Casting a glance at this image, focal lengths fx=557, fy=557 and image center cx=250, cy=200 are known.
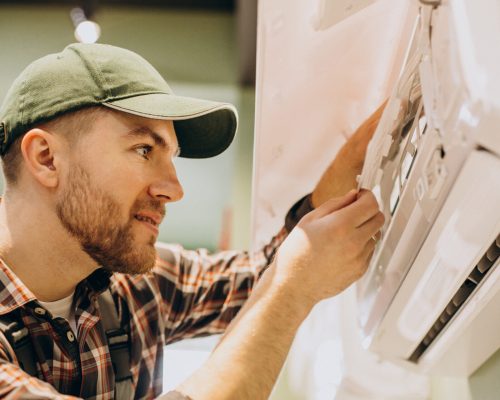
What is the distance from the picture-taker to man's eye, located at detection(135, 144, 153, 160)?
949 millimetres

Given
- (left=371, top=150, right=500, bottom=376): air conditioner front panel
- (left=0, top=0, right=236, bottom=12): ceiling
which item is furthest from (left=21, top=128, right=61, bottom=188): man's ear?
(left=0, top=0, right=236, bottom=12): ceiling

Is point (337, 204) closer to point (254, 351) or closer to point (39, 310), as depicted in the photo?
point (254, 351)

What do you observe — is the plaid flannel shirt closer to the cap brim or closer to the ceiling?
the cap brim

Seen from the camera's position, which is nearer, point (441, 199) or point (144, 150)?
point (441, 199)

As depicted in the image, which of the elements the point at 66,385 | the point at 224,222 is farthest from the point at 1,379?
the point at 224,222

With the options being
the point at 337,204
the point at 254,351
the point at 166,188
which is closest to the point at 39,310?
the point at 166,188

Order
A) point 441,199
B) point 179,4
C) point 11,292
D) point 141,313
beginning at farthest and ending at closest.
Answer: point 179,4
point 141,313
point 11,292
point 441,199

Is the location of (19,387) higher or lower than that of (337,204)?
lower

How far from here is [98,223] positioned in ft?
3.07

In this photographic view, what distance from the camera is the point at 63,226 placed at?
0.95 m

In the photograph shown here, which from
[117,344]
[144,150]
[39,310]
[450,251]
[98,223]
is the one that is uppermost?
[450,251]

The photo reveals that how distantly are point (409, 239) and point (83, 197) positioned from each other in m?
0.55

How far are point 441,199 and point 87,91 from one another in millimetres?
623

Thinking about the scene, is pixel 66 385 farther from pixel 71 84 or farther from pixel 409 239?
pixel 409 239
